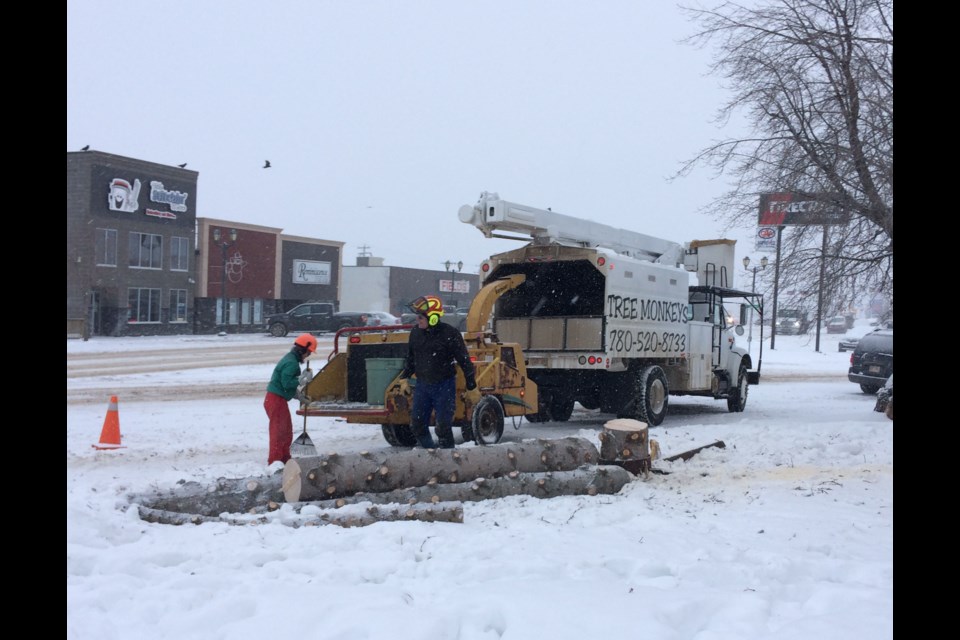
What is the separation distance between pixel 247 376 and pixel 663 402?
1187 cm

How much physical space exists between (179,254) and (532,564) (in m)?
42.1

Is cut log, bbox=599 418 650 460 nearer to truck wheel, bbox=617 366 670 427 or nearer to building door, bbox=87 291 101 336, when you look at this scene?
truck wheel, bbox=617 366 670 427

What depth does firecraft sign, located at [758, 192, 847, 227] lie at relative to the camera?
1312 centimetres

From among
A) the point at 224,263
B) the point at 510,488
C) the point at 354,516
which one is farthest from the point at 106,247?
the point at 354,516

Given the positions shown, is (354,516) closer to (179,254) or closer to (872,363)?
(872,363)

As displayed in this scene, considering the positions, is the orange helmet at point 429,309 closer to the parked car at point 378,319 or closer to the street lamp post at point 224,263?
the parked car at point 378,319

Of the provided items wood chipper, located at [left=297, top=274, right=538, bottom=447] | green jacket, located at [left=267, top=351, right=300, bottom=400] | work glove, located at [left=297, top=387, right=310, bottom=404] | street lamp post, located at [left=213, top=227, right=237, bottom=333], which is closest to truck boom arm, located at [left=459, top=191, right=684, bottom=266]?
wood chipper, located at [left=297, top=274, right=538, bottom=447]

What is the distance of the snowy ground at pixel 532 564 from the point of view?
14.3 feet

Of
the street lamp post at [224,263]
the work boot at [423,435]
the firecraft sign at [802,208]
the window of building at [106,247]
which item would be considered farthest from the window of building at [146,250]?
the work boot at [423,435]

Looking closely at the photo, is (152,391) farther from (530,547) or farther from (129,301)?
(129,301)

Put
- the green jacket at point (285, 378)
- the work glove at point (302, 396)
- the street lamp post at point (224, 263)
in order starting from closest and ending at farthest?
the green jacket at point (285, 378)
the work glove at point (302, 396)
the street lamp post at point (224, 263)

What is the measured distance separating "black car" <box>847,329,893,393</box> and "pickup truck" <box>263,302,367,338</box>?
26.7 metres

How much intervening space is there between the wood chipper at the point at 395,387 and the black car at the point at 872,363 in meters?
11.9
